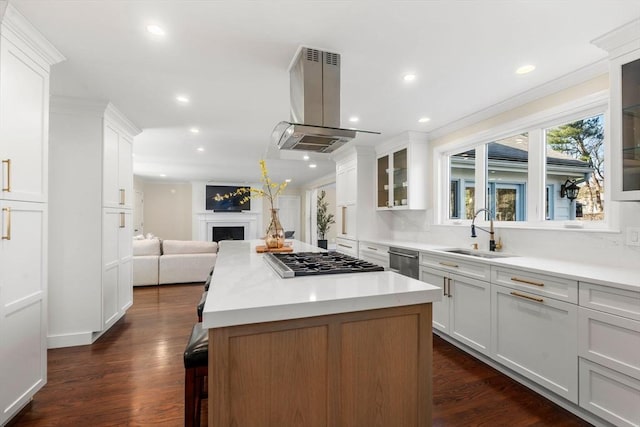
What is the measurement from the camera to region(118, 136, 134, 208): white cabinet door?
3.29 m

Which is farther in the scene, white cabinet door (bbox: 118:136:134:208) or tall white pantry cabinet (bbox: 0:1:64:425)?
white cabinet door (bbox: 118:136:134:208)

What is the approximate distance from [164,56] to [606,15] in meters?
2.67

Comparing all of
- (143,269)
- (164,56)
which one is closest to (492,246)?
(164,56)

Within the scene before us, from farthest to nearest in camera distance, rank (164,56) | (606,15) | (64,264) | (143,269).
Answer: (143,269)
(64,264)
(164,56)
(606,15)

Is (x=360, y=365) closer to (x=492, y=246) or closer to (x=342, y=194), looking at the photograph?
(x=492, y=246)

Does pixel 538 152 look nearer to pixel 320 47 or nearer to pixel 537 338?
pixel 537 338

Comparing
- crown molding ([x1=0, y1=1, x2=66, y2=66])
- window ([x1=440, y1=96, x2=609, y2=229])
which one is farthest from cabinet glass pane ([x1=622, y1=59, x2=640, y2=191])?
crown molding ([x1=0, y1=1, x2=66, y2=66])

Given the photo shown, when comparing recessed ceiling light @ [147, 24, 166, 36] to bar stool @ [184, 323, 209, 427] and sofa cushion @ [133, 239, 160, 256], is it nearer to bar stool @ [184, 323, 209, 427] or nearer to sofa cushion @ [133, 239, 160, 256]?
bar stool @ [184, 323, 209, 427]

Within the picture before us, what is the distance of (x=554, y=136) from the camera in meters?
2.57

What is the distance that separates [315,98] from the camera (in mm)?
1928

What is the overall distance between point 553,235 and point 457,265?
780 millimetres

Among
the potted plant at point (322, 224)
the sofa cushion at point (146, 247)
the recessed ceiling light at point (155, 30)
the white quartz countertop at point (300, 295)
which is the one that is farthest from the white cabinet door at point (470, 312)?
the potted plant at point (322, 224)

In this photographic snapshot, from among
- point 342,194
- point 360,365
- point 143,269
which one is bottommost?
point 143,269

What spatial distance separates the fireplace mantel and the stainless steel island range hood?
7.79 m
